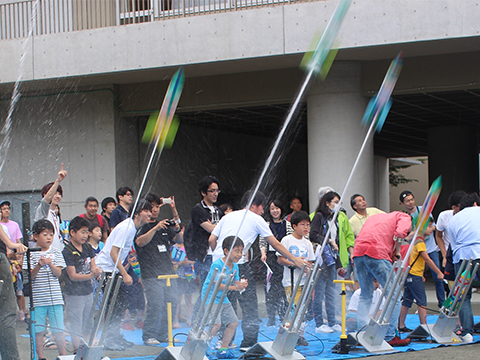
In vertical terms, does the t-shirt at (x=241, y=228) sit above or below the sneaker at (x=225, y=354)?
above

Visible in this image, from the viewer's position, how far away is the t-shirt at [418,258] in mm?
7781

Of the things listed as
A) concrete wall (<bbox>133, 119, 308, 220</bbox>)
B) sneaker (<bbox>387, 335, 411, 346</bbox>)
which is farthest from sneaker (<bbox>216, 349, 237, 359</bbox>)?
concrete wall (<bbox>133, 119, 308, 220</bbox>)

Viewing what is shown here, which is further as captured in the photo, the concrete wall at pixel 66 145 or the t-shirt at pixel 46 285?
the concrete wall at pixel 66 145

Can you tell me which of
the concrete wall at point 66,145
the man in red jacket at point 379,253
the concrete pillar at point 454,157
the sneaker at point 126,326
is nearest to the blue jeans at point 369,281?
the man in red jacket at point 379,253

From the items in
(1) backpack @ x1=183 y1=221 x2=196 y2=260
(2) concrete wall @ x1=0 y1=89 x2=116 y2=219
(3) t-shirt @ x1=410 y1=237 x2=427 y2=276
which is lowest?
(3) t-shirt @ x1=410 y1=237 x2=427 y2=276

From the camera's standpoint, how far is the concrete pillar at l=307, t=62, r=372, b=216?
12930mm

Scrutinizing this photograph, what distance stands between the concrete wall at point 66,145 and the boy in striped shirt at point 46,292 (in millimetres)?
8625

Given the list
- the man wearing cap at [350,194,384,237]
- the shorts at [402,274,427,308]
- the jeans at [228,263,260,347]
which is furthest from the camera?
the man wearing cap at [350,194,384,237]

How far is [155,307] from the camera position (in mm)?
7277

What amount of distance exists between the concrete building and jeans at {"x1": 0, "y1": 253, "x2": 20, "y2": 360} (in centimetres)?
763

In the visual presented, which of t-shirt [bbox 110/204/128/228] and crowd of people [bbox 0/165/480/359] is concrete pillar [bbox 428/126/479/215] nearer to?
crowd of people [bbox 0/165/480/359]

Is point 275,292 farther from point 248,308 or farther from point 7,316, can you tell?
point 7,316

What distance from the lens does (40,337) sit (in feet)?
19.9

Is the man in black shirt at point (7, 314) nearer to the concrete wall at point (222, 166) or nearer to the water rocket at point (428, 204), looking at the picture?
the water rocket at point (428, 204)
